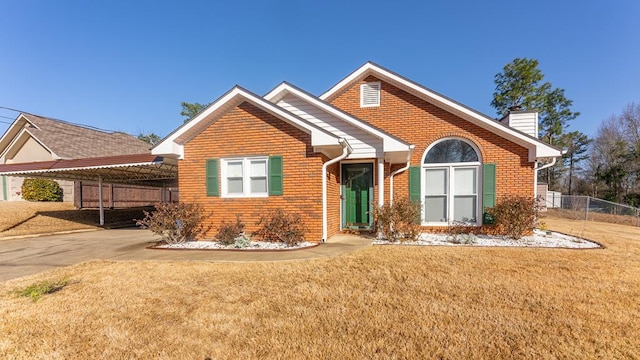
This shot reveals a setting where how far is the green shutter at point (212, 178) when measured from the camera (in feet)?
27.5

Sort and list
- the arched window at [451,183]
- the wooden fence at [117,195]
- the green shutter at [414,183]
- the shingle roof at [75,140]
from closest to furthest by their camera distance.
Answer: the arched window at [451,183] → the green shutter at [414,183] → the wooden fence at [117,195] → the shingle roof at [75,140]

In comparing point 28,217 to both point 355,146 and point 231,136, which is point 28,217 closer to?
point 231,136

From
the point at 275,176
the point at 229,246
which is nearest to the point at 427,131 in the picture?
the point at 275,176

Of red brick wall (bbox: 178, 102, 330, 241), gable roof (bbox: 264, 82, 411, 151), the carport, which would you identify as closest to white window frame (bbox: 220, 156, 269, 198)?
red brick wall (bbox: 178, 102, 330, 241)

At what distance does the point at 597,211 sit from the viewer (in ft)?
64.3

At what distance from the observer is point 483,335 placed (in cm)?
295

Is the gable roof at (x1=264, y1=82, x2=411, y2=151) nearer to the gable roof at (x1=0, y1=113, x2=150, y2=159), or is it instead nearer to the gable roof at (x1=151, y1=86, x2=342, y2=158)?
the gable roof at (x1=151, y1=86, x2=342, y2=158)

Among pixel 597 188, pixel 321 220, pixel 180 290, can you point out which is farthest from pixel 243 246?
pixel 597 188

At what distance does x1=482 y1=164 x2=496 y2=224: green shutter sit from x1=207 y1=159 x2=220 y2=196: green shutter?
323 inches

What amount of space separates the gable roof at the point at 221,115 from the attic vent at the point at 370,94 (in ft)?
12.1

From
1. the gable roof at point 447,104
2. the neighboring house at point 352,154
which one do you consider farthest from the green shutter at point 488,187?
the gable roof at point 447,104

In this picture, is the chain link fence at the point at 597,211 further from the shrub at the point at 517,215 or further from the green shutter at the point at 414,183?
the green shutter at the point at 414,183

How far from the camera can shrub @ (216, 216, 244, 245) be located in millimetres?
7484

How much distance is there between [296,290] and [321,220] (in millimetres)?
3442
